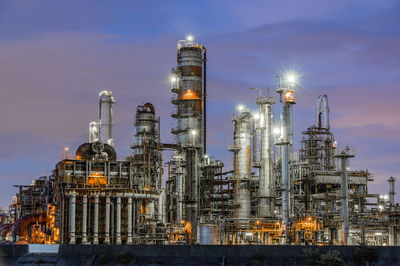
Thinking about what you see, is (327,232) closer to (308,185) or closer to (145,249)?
(308,185)

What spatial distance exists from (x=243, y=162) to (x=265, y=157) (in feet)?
13.9

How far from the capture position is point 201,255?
46219 mm

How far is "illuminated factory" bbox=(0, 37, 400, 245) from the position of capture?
63.5 meters

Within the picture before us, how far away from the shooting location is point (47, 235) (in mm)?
68375

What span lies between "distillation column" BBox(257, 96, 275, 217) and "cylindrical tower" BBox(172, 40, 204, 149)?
46.0 feet

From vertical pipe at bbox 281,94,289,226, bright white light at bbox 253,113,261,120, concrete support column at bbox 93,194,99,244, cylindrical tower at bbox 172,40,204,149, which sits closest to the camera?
vertical pipe at bbox 281,94,289,226

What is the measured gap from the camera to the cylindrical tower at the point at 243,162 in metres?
74.0

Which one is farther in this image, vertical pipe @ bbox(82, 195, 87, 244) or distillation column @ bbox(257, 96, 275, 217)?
distillation column @ bbox(257, 96, 275, 217)

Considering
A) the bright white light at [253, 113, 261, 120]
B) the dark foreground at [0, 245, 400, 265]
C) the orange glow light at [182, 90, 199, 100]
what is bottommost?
the dark foreground at [0, 245, 400, 265]

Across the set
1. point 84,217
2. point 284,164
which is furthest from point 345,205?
point 84,217

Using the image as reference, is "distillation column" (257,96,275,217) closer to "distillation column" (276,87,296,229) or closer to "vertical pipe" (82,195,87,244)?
"distillation column" (276,87,296,229)

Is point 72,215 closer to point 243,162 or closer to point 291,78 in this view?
point 243,162

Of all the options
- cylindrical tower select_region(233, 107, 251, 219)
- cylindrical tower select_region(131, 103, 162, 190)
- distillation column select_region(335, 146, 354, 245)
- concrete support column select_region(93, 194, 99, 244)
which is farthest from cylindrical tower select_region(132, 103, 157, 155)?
distillation column select_region(335, 146, 354, 245)

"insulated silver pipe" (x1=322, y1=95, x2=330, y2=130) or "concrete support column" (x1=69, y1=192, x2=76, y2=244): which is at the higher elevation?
"insulated silver pipe" (x1=322, y1=95, x2=330, y2=130)
